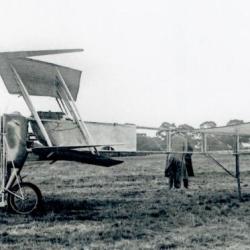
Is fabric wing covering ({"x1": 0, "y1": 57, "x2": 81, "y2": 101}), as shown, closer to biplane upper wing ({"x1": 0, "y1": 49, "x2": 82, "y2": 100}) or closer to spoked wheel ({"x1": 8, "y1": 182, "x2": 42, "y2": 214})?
biplane upper wing ({"x1": 0, "y1": 49, "x2": 82, "y2": 100})

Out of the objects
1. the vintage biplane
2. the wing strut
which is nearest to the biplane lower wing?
the vintage biplane

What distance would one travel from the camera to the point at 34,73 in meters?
8.61

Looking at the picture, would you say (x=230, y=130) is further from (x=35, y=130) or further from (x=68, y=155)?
(x=35, y=130)

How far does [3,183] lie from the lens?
8070 millimetres

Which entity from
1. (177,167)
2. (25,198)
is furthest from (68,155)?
(177,167)

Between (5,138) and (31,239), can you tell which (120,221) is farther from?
(5,138)

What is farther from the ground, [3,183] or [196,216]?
[3,183]

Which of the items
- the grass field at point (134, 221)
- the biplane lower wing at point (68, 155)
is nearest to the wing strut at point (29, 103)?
the biplane lower wing at point (68, 155)

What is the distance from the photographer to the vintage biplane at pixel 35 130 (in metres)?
8.16

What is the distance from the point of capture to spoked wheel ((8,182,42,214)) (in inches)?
323

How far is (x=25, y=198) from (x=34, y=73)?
98.8 inches

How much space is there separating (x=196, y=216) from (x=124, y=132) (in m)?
2.88

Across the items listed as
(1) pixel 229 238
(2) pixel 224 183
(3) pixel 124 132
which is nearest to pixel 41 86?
(3) pixel 124 132

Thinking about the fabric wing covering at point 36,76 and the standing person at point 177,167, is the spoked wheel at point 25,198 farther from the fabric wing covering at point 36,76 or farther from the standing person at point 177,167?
the standing person at point 177,167
